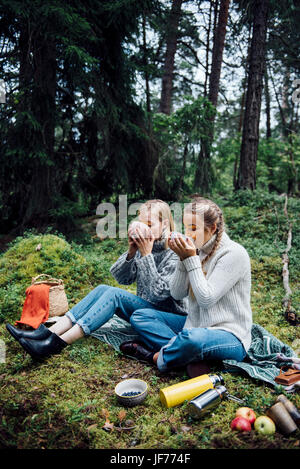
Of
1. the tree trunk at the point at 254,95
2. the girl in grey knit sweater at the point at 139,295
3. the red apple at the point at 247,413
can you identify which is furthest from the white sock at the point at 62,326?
the tree trunk at the point at 254,95

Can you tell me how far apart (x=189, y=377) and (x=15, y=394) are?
3.86ft

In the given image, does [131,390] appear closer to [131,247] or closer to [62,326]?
[62,326]

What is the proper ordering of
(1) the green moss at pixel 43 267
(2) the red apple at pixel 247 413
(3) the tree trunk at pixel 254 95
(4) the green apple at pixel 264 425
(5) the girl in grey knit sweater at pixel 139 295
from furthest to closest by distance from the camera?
1. (3) the tree trunk at pixel 254 95
2. (1) the green moss at pixel 43 267
3. (5) the girl in grey knit sweater at pixel 139 295
4. (2) the red apple at pixel 247 413
5. (4) the green apple at pixel 264 425

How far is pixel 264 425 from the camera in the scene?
1.74 meters

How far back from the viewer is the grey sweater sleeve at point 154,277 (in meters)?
2.75

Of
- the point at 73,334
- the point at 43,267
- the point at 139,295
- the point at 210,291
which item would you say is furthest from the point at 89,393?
the point at 43,267

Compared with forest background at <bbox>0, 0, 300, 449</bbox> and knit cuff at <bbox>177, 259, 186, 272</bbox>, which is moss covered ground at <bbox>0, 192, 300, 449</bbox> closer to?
forest background at <bbox>0, 0, 300, 449</bbox>

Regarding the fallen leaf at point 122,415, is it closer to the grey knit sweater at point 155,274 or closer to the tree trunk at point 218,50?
the grey knit sweater at point 155,274

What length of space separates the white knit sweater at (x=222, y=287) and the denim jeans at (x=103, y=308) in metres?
0.48

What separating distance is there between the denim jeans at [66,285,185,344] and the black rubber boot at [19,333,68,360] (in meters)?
0.20

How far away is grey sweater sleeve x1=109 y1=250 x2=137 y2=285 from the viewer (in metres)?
3.01

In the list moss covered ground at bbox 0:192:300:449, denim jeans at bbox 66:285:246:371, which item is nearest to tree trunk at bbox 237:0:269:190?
moss covered ground at bbox 0:192:300:449

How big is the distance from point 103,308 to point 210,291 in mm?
965
